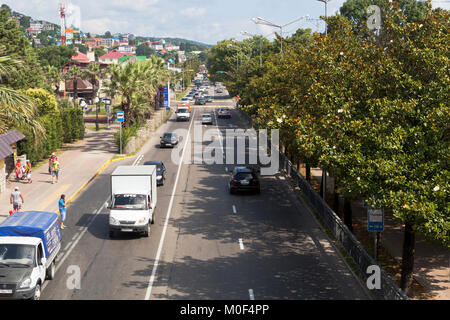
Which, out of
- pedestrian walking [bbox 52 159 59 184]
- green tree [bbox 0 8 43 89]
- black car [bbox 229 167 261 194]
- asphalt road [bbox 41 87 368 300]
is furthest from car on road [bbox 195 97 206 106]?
black car [bbox 229 167 261 194]

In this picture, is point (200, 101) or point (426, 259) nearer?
point (426, 259)

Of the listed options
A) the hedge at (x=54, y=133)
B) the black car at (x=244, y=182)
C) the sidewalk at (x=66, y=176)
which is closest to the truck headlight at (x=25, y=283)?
the sidewalk at (x=66, y=176)

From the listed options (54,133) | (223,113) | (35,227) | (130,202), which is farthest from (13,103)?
(223,113)

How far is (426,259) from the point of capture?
2023cm

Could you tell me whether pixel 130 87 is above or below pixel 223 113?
above

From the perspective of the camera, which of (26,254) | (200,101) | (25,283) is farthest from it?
(200,101)

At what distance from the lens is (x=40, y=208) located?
27062 millimetres

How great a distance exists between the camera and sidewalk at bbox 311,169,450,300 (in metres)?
17.4

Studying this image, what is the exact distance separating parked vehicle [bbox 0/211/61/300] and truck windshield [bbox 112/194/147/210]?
14.9 feet

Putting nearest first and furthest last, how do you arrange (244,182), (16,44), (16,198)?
(16,198) < (244,182) < (16,44)

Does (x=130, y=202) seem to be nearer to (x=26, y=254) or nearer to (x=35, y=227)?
(x=35, y=227)

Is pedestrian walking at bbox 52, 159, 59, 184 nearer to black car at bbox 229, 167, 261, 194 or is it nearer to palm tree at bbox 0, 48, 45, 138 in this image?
black car at bbox 229, 167, 261, 194

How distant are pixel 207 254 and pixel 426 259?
8.59 meters

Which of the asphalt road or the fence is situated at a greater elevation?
the fence
